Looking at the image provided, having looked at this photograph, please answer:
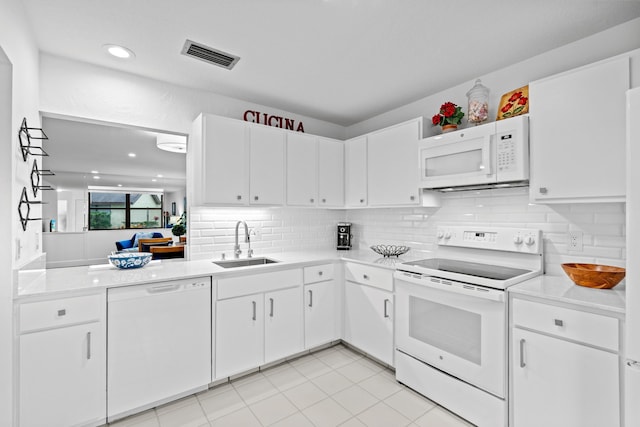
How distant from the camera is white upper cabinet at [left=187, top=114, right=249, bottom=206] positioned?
266 cm

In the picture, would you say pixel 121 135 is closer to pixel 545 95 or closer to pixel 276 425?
pixel 276 425

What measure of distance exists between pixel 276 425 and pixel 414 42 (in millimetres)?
2763

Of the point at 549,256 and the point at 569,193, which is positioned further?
the point at 549,256

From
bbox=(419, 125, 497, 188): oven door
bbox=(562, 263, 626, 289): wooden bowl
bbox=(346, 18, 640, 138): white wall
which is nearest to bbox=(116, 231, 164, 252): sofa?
bbox=(419, 125, 497, 188): oven door

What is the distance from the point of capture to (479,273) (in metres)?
2.13

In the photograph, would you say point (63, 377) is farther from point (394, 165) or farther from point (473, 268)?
point (394, 165)

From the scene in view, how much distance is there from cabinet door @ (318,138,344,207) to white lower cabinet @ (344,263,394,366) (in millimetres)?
794

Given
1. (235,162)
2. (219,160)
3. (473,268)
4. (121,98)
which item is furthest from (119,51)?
(473,268)

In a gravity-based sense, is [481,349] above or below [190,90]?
below

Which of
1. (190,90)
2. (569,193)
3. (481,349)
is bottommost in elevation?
(481,349)

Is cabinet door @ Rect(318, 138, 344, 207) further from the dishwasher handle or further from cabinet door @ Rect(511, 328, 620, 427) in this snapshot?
cabinet door @ Rect(511, 328, 620, 427)

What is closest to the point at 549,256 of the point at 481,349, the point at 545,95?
the point at 481,349

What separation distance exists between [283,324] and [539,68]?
9.51 ft

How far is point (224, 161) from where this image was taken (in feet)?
8.99
